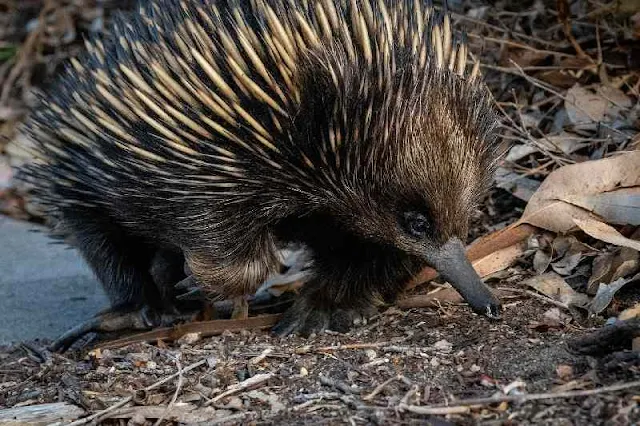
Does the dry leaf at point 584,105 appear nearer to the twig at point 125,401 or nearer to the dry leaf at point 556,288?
the dry leaf at point 556,288

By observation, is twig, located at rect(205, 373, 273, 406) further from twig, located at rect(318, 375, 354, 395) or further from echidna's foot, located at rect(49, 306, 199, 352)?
echidna's foot, located at rect(49, 306, 199, 352)

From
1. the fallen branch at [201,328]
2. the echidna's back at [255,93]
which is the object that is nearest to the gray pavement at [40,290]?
the fallen branch at [201,328]

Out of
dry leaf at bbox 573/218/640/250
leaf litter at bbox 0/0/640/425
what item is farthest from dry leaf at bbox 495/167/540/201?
dry leaf at bbox 573/218/640/250

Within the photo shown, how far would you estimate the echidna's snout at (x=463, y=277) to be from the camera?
3318 millimetres

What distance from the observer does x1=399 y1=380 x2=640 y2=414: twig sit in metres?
2.74

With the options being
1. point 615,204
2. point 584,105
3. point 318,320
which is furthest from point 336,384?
point 584,105

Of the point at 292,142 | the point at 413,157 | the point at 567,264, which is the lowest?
the point at 567,264

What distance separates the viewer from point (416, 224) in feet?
11.4

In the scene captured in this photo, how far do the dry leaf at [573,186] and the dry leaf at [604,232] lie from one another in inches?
3.3

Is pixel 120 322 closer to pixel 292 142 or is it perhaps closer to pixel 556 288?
pixel 292 142

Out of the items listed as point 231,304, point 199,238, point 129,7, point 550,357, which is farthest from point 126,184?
point 129,7

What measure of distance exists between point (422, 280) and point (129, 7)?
5.12 meters

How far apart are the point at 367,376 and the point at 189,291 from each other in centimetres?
156

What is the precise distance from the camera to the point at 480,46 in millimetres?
5594
